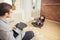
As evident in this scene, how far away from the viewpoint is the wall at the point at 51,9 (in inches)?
155

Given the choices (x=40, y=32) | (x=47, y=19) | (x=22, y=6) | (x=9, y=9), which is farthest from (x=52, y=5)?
(x=9, y=9)

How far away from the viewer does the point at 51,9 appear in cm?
410

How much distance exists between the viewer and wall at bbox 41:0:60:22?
3931 millimetres

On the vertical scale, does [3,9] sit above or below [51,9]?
above

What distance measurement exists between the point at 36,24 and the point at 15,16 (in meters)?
0.70

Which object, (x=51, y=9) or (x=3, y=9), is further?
(x=51, y=9)

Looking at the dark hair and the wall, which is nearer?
the dark hair

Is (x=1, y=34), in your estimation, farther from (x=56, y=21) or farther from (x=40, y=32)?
(x=56, y=21)

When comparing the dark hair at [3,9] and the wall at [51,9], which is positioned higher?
the dark hair at [3,9]

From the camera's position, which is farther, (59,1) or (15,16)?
(59,1)

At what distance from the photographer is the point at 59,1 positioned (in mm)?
3834

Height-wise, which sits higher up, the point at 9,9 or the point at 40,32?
the point at 9,9

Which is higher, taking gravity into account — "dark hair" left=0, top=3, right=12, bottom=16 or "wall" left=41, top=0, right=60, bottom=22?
"dark hair" left=0, top=3, right=12, bottom=16

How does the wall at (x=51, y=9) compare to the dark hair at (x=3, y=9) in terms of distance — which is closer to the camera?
the dark hair at (x=3, y=9)
